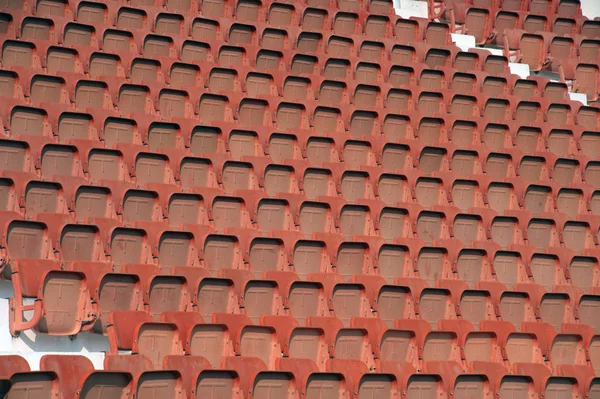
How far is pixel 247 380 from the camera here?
3.13 meters

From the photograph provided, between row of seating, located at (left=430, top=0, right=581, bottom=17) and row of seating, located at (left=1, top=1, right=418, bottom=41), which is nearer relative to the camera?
row of seating, located at (left=1, top=1, right=418, bottom=41)

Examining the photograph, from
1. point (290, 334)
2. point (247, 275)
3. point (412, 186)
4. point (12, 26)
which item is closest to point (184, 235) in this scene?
point (247, 275)

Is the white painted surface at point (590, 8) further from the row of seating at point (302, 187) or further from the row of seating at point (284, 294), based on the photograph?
the row of seating at point (284, 294)

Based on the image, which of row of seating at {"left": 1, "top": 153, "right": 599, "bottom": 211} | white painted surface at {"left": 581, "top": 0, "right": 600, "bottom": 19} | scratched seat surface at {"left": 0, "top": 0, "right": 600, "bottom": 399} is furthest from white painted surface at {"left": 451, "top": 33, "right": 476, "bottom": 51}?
white painted surface at {"left": 581, "top": 0, "right": 600, "bottom": 19}

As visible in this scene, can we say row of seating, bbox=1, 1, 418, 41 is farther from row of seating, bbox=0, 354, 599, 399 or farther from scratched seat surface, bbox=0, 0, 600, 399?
row of seating, bbox=0, 354, 599, 399

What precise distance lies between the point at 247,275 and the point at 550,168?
1.98 meters

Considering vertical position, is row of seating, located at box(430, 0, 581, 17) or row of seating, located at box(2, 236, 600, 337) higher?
row of seating, located at box(430, 0, 581, 17)

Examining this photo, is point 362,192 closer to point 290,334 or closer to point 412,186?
point 412,186

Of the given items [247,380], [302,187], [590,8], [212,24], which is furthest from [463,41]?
[247,380]

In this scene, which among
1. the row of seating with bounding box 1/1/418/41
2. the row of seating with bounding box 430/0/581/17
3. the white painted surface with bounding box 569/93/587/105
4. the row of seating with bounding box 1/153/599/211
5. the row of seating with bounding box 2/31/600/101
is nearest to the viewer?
the row of seating with bounding box 1/153/599/211

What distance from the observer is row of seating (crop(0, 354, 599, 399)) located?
2.80 metres

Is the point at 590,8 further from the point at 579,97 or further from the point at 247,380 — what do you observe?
the point at 247,380

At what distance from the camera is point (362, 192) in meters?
4.52

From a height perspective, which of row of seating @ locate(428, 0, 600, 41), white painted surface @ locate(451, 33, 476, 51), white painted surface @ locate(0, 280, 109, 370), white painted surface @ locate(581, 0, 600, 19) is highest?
white painted surface @ locate(581, 0, 600, 19)
